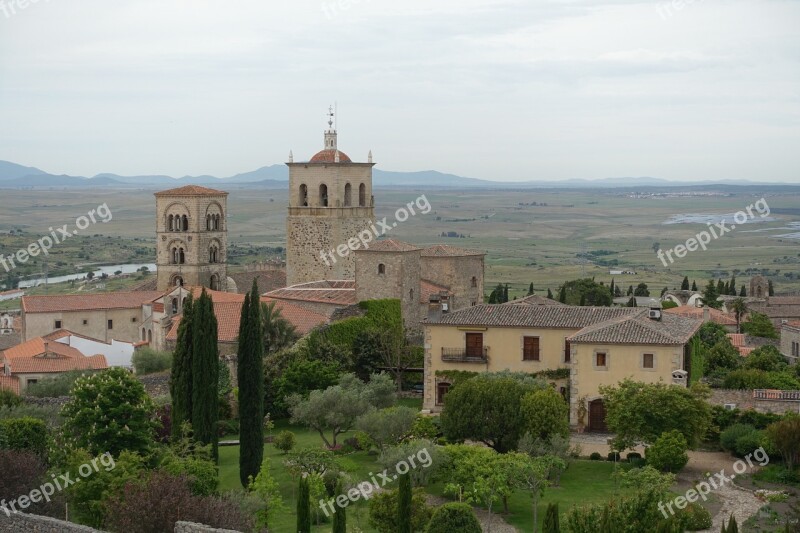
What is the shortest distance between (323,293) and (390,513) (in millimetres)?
21887

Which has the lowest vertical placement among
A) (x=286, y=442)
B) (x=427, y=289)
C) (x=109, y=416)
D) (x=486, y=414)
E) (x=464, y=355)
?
(x=286, y=442)

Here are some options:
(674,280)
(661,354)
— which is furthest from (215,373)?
(674,280)

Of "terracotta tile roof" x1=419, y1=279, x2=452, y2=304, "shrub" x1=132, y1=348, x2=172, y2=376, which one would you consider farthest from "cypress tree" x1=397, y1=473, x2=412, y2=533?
"terracotta tile roof" x1=419, y1=279, x2=452, y2=304

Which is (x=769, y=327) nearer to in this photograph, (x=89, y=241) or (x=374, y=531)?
(x=374, y=531)

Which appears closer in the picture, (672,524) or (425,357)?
(672,524)

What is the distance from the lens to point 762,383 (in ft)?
112

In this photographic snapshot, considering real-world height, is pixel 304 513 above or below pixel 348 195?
below

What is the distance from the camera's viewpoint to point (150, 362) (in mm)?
40094

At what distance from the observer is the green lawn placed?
23.8m

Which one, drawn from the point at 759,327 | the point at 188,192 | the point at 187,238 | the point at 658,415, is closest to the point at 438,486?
the point at 658,415

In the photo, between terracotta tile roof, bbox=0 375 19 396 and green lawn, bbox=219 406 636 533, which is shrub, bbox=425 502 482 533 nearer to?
green lawn, bbox=219 406 636 533

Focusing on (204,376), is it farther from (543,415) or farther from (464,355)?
(464,355)

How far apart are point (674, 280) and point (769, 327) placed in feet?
200

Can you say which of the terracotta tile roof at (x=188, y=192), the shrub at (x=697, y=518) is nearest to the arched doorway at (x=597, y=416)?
the shrub at (x=697, y=518)
